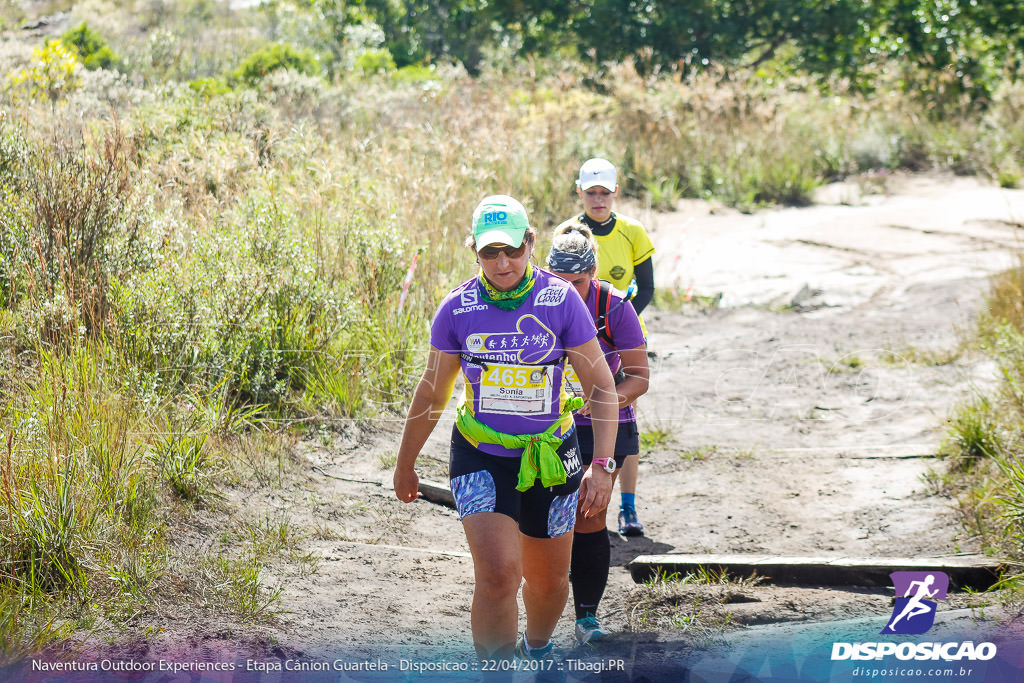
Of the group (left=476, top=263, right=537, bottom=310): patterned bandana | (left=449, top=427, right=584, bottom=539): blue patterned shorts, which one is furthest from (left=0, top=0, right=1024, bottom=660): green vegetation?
(left=476, top=263, right=537, bottom=310): patterned bandana

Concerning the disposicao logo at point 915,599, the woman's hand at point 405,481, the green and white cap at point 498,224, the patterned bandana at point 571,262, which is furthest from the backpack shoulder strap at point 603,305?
the disposicao logo at point 915,599

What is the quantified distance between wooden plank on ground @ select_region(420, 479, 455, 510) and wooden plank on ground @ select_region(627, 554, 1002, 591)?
1310 mm

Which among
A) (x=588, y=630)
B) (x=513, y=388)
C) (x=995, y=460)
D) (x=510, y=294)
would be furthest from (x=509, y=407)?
(x=995, y=460)

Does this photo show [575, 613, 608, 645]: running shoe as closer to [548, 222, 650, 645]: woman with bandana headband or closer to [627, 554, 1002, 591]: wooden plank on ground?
[548, 222, 650, 645]: woman with bandana headband

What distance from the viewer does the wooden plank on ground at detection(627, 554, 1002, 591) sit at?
4773mm

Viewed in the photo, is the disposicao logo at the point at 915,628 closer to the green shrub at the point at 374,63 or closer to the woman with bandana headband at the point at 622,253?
the woman with bandana headband at the point at 622,253

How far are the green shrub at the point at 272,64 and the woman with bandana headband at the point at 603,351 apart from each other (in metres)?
11.6

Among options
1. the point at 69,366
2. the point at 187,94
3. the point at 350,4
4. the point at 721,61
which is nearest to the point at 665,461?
the point at 69,366

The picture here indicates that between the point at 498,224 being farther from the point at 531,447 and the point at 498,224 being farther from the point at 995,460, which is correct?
the point at 995,460

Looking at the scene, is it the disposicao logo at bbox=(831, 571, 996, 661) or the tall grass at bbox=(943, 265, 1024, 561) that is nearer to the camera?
the disposicao logo at bbox=(831, 571, 996, 661)

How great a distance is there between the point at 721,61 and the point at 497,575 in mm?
18436

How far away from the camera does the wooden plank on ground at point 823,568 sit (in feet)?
15.7

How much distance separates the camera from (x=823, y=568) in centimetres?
500

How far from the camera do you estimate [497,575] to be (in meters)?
3.44
